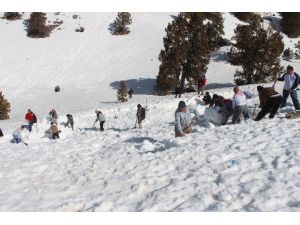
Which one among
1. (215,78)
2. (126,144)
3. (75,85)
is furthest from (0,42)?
(126,144)

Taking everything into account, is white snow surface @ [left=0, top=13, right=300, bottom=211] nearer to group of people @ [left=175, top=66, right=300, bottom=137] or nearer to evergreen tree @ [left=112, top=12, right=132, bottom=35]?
group of people @ [left=175, top=66, right=300, bottom=137]

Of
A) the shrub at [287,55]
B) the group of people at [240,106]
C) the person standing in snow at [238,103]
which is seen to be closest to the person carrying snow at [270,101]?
the group of people at [240,106]

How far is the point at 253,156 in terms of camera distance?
10.8 metres

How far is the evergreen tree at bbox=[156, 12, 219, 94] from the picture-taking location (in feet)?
142

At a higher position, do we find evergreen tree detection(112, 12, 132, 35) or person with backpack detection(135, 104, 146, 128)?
evergreen tree detection(112, 12, 132, 35)

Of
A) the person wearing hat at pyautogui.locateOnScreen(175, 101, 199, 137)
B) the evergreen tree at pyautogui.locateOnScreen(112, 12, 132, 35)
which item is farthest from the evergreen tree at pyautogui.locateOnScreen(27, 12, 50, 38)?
the person wearing hat at pyautogui.locateOnScreen(175, 101, 199, 137)

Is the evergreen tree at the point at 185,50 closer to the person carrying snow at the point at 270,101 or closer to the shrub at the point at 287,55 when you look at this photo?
the shrub at the point at 287,55

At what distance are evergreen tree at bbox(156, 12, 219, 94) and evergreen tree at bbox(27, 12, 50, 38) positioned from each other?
26.3 metres

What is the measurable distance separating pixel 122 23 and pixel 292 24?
25.8 meters

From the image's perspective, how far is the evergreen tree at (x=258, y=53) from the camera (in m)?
42.2

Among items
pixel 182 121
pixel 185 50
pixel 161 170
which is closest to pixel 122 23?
pixel 185 50

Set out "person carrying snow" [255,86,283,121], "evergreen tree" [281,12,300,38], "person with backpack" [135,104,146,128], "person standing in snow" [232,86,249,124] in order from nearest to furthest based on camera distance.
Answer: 1. "person carrying snow" [255,86,283,121]
2. "person standing in snow" [232,86,249,124]
3. "person with backpack" [135,104,146,128]
4. "evergreen tree" [281,12,300,38]

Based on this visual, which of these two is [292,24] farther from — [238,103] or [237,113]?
[238,103]

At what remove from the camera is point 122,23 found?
63156 millimetres
